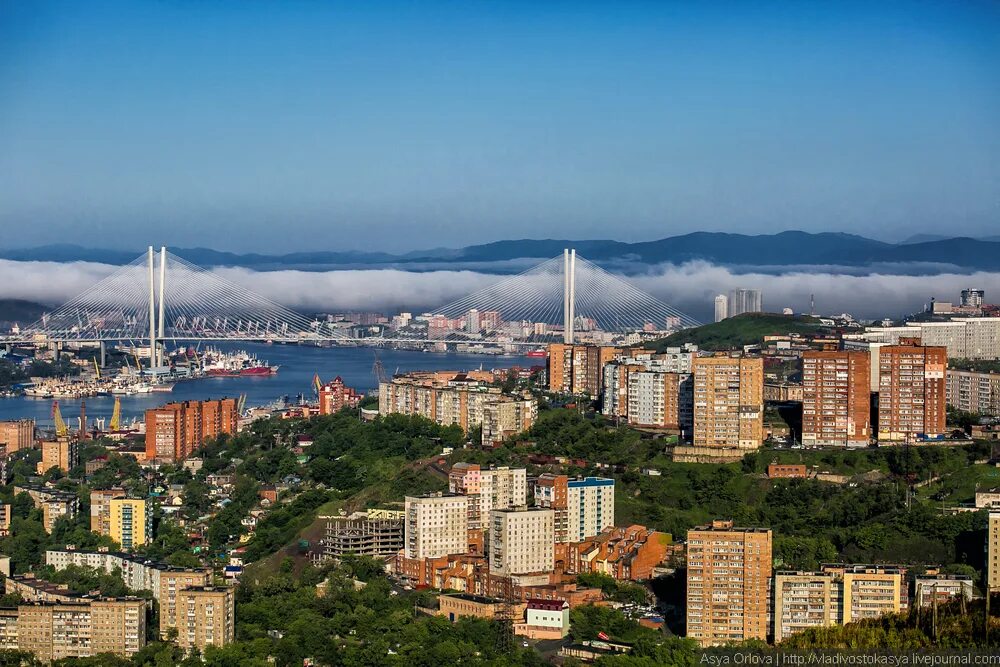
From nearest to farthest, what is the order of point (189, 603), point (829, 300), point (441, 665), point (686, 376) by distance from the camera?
1. point (441, 665)
2. point (189, 603)
3. point (686, 376)
4. point (829, 300)

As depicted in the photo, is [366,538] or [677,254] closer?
[366,538]

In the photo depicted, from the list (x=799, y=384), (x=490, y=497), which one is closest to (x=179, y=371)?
(x=799, y=384)

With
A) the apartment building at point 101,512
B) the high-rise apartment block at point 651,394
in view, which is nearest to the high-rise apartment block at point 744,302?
the high-rise apartment block at point 651,394

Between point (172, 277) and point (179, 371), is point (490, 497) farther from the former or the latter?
point (172, 277)

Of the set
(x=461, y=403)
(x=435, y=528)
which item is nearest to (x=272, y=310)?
(x=461, y=403)

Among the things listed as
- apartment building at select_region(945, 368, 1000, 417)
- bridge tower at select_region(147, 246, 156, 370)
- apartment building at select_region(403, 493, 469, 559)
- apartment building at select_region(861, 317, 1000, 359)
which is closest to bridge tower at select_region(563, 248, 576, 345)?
apartment building at select_region(861, 317, 1000, 359)

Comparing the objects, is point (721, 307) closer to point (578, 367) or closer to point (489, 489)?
point (578, 367)
